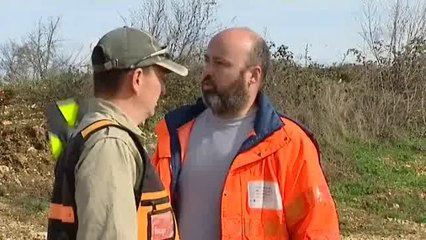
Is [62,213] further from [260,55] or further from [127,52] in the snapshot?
[260,55]

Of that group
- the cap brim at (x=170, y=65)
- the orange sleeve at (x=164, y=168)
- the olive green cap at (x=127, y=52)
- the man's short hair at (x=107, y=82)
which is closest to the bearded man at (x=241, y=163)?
the orange sleeve at (x=164, y=168)

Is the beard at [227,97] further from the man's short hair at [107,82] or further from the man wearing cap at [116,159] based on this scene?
the man's short hair at [107,82]

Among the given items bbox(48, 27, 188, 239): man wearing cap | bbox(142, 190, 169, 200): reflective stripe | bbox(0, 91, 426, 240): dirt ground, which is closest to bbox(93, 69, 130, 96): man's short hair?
bbox(48, 27, 188, 239): man wearing cap

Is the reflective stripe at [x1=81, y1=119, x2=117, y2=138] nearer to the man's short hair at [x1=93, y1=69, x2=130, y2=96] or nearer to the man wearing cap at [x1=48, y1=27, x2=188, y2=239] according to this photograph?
the man wearing cap at [x1=48, y1=27, x2=188, y2=239]

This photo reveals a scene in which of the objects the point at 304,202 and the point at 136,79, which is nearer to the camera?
the point at 136,79

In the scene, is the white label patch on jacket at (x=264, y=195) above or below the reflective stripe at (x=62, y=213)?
below

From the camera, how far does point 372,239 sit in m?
10.9

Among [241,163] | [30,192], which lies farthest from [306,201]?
[30,192]

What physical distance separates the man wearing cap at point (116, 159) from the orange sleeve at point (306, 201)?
85cm

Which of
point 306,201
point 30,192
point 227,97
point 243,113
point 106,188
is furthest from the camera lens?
point 30,192

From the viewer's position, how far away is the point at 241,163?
3490 millimetres

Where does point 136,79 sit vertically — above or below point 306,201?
above

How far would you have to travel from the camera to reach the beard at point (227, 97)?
354 cm

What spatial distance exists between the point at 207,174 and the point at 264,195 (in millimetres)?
265
